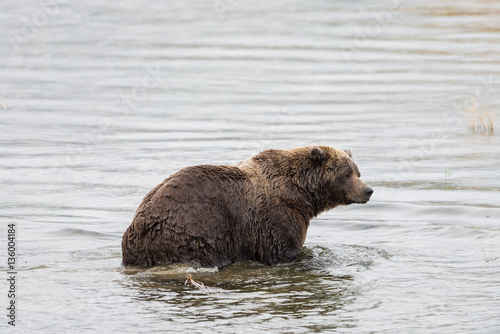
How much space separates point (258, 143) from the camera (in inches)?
634

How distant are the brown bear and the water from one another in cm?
23

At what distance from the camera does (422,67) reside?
22906mm

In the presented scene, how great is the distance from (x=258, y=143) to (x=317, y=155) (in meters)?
6.25

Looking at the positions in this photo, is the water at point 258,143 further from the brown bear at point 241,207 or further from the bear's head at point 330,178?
the bear's head at point 330,178

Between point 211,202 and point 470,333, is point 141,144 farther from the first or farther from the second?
point 470,333

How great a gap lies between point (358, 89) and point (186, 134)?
17.5 feet

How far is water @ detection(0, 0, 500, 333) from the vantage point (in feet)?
27.3

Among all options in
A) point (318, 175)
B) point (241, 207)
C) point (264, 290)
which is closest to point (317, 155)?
point (318, 175)

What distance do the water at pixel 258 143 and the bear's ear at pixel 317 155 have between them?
102 cm

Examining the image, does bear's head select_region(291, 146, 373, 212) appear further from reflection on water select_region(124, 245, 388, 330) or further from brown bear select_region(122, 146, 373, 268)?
reflection on water select_region(124, 245, 388, 330)

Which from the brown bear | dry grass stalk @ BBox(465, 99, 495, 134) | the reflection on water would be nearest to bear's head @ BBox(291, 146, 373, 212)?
the brown bear

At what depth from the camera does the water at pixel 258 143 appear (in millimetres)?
8320

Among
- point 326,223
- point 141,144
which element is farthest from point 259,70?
point 326,223

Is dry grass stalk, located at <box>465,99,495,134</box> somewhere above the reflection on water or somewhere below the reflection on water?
above
